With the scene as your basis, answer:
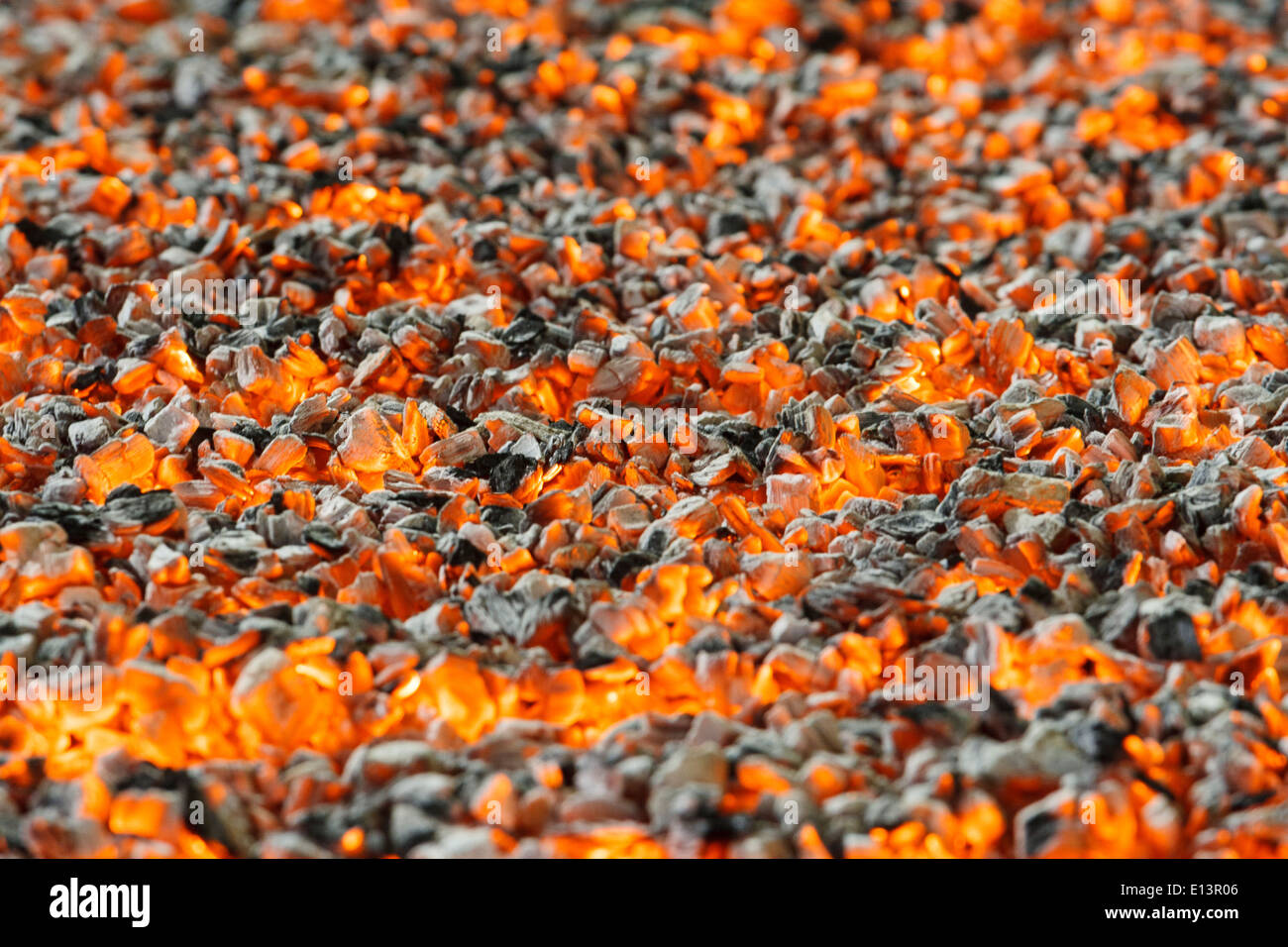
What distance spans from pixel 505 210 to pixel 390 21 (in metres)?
0.51

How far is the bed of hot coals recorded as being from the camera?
869 mm

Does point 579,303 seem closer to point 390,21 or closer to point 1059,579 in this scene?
point 1059,579

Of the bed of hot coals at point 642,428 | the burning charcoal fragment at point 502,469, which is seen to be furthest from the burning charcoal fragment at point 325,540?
the burning charcoal fragment at point 502,469

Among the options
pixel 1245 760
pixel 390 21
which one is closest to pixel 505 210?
pixel 390 21

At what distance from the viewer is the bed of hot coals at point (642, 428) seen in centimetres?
87

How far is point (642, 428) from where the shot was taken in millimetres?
1228

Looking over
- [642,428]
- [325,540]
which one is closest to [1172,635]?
[642,428]

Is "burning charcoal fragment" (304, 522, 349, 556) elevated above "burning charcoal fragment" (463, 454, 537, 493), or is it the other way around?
"burning charcoal fragment" (463, 454, 537, 493)

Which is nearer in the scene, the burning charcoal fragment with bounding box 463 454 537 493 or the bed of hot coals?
the bed of hot coals

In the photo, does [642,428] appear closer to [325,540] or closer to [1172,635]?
[325,540]

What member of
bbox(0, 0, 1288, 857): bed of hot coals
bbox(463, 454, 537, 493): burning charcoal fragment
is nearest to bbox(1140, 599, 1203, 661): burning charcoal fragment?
bbox(0, 0, 1288, 857): bed of hot coals

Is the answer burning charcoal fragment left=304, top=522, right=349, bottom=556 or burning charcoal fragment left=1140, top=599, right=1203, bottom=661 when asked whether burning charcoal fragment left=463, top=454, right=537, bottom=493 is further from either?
burning charcoal fragment left=1140, top=599, right=1203, bottom=661

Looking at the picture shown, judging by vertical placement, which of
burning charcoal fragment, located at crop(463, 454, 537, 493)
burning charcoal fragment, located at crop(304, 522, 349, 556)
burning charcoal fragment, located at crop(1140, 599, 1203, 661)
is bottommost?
burning charcoal fragment, located at crop(1140, 599, 1203, 661)
